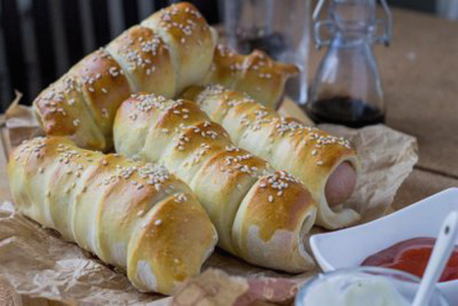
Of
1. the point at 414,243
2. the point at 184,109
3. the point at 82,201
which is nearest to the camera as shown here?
the point at 414,243

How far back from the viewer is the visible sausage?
1.31 meters

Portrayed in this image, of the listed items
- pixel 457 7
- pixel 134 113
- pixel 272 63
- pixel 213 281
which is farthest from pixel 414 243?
pixel 457 7

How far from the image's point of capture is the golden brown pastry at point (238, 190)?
1.17m

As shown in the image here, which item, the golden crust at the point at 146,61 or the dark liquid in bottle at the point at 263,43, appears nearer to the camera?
the golden crust at the point at 146,61

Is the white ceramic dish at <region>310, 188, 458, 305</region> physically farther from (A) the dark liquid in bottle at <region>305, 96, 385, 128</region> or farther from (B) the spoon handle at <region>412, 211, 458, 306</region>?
(A) the dark liquid in bottle at <region>305, 96, 385, 128</region>

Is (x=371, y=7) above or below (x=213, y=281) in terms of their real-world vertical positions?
above

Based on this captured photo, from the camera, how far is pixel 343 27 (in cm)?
164

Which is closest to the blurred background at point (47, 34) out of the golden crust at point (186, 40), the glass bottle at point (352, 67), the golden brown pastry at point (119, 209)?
the golden crust at point (186, 40)

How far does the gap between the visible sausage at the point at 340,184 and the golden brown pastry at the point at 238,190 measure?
11cm

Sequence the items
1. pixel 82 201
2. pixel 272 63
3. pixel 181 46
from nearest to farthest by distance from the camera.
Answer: pixel 82 201
pixel 181 46
pixel 272 63

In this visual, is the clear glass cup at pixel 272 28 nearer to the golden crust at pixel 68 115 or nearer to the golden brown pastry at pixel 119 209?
the golden crust at pixel 68 115

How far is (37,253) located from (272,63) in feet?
2.21

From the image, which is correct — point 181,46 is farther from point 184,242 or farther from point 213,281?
point 213,281

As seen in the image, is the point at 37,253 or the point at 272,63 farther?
the point at 272,63
